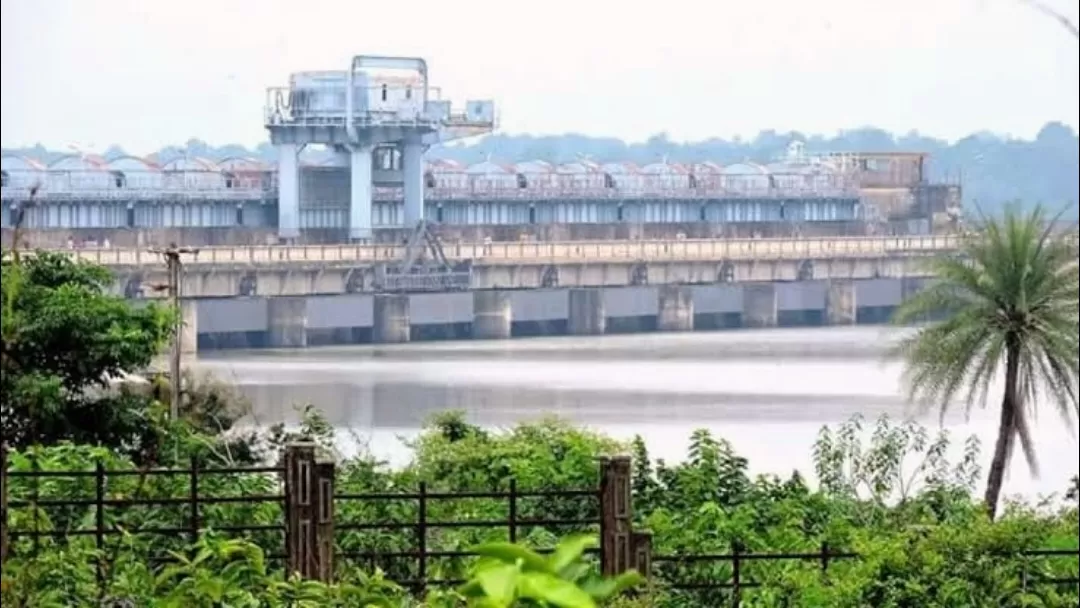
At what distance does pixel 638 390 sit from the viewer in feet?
92.6

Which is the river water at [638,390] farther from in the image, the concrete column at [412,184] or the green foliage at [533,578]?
the green foliage at [533,578]

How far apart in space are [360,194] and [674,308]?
20.0ft

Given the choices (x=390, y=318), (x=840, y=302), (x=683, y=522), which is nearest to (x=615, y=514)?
(x=683, y=522)

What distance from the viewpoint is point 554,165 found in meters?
57.5

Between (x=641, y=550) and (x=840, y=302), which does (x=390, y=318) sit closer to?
(x=840, y=302)

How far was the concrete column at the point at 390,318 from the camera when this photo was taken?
4428cm

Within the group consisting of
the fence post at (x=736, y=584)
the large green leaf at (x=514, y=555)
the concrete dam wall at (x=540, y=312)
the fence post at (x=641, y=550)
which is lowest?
the concrete dam wall at (x=540, y=312)

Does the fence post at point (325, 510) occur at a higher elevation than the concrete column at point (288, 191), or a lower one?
higher

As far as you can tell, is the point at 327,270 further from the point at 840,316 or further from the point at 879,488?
the point at 879,488

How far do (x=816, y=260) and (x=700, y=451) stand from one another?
41.9 m

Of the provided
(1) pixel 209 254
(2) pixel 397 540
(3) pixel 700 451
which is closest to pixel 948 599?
(2) pixel 397 540

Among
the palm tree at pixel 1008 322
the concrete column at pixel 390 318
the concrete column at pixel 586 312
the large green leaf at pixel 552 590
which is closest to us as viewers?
the large green leaf at pixel 552 590

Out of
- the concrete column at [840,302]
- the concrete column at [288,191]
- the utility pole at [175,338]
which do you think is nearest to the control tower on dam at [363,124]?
the concrete column at [288,191]

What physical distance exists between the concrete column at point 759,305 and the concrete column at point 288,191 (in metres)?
8.49
